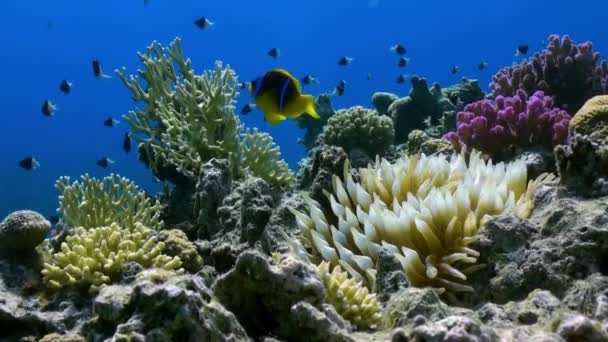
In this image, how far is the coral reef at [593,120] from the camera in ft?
15.1

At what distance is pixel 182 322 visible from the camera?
1993 millimetres

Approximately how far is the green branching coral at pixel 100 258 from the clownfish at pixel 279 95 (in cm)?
211

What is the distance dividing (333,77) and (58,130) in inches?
2526

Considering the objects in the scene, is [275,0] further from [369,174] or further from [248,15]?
[369,174]

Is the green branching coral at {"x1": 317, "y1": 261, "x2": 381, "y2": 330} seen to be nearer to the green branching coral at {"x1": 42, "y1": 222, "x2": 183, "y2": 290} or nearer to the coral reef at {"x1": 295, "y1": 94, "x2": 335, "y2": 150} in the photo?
the green branching coral at {"x1": 42, "y1": 222, "x2": 183, "y2": 290}

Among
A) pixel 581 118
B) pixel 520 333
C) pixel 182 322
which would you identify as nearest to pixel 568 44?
pixel 581 118

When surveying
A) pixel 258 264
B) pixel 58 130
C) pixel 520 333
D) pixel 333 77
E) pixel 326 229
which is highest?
pixel 333 77

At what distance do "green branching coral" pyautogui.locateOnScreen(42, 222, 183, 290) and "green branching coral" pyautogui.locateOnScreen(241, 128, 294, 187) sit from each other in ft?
7.16

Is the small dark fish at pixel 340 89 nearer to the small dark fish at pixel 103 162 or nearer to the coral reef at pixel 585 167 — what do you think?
the small dark fish at pixel 103 162

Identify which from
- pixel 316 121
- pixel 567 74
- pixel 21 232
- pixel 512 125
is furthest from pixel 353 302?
pixel 316 121

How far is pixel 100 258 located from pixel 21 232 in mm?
571

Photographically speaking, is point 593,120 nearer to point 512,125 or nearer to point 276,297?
point 512,125

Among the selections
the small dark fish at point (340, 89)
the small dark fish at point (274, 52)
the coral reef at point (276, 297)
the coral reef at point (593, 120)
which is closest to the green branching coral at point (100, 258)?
the coral reef at point (276, 297)

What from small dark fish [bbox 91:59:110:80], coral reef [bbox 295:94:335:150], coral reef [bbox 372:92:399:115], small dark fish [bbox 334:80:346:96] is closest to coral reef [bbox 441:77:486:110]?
coral reef [bbox 372:92:399:115]
